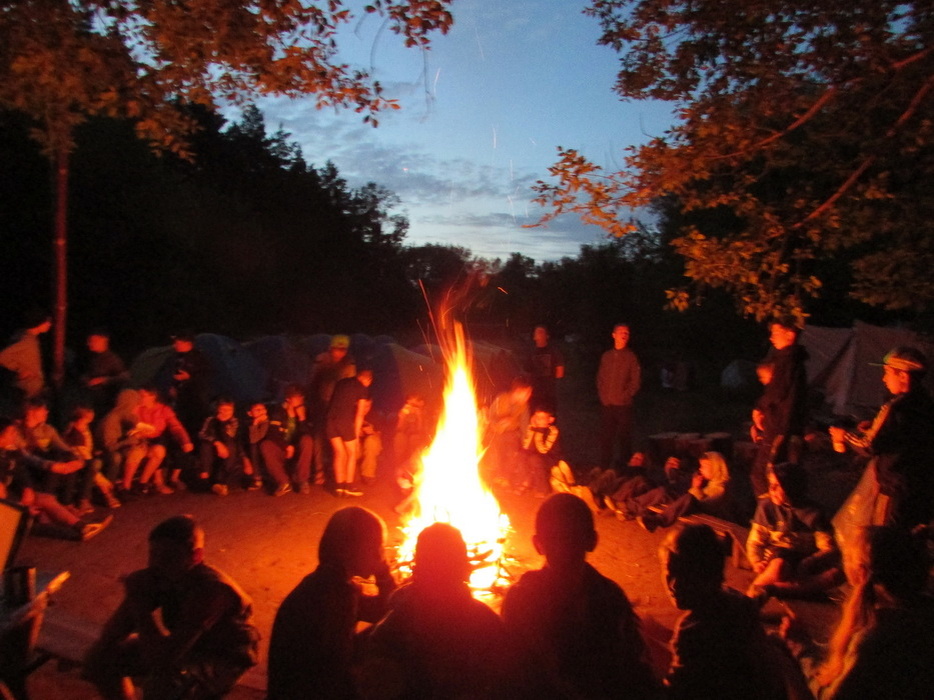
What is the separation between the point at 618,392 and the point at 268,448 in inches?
158

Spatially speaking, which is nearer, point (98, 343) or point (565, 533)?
point (565, 533)

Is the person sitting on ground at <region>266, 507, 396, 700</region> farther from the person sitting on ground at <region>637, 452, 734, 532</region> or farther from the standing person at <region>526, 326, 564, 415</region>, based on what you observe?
the standing person at <region>526, 326, 564, 415</region>

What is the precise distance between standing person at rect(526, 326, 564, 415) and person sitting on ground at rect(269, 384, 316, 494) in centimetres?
276

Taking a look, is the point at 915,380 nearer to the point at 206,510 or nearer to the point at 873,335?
the point at 206,510

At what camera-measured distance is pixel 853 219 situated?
8727 millimetres

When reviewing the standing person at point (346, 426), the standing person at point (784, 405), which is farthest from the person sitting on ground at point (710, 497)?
the standing person at point (346, 426)

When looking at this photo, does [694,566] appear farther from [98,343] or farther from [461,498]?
[98,343]

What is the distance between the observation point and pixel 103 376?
331 inches

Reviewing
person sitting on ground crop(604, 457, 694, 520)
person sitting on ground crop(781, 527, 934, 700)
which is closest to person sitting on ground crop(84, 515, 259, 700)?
person sitting on ground crop(781, 527, 934, 700)

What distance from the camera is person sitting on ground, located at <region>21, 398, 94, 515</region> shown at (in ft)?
23.0

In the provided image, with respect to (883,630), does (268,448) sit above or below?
below

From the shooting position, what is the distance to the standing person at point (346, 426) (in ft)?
27.4

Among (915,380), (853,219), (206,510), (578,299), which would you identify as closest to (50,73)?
(206,510)

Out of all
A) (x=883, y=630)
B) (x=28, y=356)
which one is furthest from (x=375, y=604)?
(x=28, y=356)
